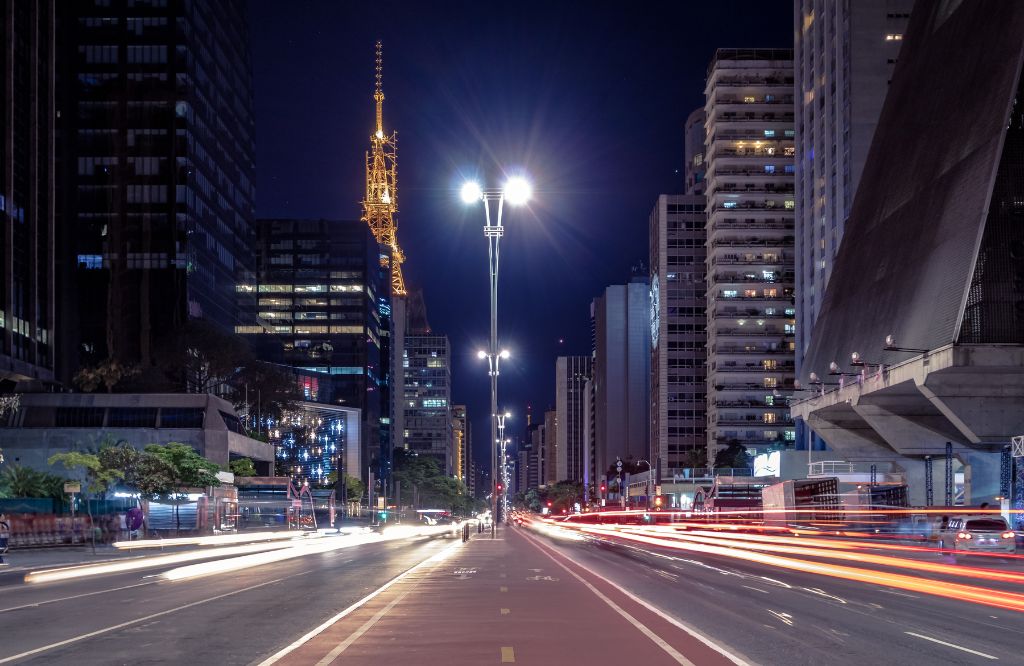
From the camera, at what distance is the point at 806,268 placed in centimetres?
12794

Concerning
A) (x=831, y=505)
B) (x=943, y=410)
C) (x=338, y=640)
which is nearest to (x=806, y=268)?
(x=943, y=410)

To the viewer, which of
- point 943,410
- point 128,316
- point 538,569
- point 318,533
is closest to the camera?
point 538,569

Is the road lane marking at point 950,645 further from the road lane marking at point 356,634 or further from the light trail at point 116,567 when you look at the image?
the light trail at point 116,567

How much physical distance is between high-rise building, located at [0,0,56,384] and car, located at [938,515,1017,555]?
79.4 metres

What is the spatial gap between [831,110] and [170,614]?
351 feet

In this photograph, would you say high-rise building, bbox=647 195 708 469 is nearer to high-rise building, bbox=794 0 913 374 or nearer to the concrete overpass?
high-rise building, bbox=794 0 913 374

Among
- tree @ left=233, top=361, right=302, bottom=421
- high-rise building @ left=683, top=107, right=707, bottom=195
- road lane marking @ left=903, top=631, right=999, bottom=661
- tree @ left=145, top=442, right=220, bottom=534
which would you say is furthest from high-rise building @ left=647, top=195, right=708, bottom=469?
road lane marking @ left=903, top=631, right=999, bottom=661

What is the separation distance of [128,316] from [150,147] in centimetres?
1902

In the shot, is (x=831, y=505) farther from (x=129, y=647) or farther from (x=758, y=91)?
(x=758, y=91)

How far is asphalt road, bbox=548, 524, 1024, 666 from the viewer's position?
615 inches

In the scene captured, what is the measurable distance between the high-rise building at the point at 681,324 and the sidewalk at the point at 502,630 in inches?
6150

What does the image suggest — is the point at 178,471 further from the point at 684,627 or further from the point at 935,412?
the point at 684,627

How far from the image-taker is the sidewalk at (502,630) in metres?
14.8

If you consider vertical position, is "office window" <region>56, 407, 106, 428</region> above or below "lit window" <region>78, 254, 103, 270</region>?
below
